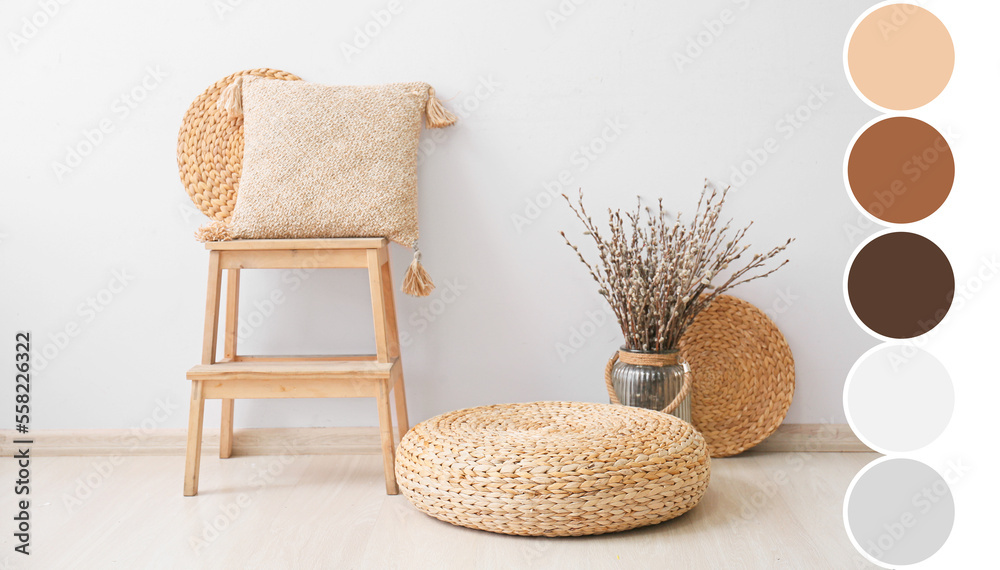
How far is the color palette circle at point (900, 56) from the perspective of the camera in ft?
6.35

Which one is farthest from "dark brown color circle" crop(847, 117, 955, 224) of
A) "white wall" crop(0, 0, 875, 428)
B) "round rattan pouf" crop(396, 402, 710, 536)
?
"round rattan pouf" crop(396, 402, 710, 536)

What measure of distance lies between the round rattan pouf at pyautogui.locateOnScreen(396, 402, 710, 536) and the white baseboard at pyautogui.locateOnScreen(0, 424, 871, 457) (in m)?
0.52

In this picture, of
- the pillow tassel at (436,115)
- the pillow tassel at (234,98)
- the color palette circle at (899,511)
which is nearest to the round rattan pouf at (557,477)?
the color palette circle at (899,511)

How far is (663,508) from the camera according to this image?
1535 mm

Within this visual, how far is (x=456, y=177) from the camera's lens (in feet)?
6.91

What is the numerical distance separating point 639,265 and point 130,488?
1297 millimetres

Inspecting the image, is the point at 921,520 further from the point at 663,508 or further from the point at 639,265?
the point at 639,265

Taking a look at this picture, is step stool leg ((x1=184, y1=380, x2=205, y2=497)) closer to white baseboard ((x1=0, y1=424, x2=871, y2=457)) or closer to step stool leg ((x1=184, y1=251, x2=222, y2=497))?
step stool leg ((x1=184, y1=251, x2=222, y2=497))

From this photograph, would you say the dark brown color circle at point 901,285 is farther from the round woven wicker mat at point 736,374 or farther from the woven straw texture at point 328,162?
the woven straw texture at point 328,162

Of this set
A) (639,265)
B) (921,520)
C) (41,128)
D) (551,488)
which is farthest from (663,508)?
(41,128)

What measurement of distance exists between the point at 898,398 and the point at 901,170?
21.6 inches

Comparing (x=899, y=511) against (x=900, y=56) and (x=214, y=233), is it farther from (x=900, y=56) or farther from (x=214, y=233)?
(x=214, y=233)

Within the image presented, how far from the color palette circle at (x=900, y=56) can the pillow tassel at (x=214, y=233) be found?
1.57 meters

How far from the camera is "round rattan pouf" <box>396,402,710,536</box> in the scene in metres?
1.48
